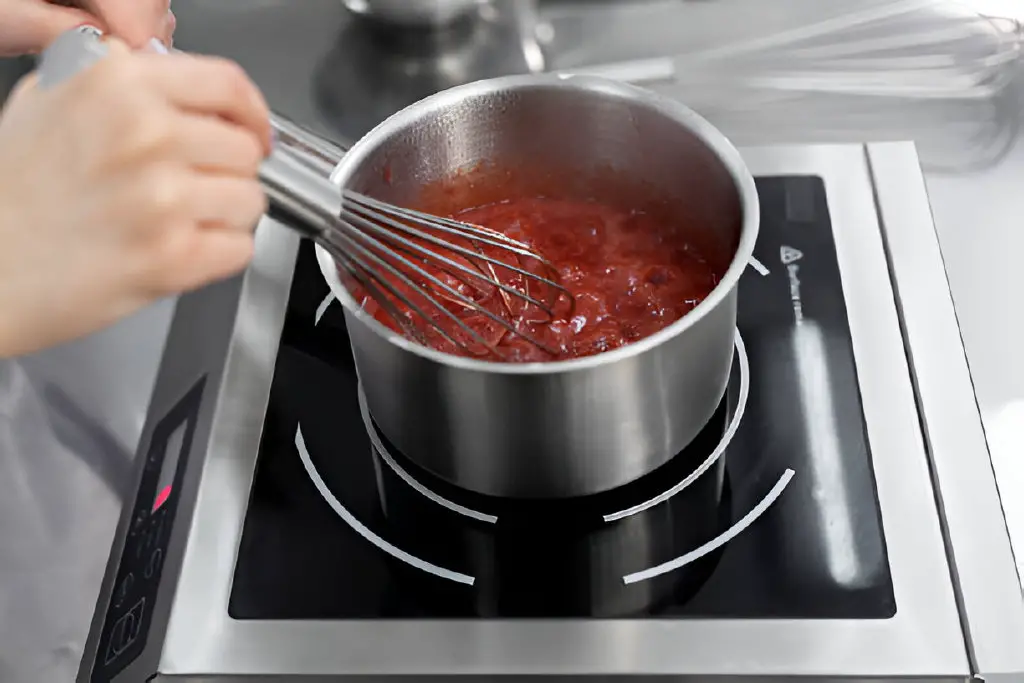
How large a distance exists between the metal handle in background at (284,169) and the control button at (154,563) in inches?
9.2

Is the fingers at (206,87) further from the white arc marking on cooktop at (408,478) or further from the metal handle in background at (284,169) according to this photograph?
the white arc marking on cooktop at (408,478)

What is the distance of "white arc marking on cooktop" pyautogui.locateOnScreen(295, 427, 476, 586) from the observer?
61cm

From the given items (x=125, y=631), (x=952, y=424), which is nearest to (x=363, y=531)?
(x=125, y=631)

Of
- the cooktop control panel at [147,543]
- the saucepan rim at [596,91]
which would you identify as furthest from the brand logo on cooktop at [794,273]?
the cooktop control panel at [147,543]

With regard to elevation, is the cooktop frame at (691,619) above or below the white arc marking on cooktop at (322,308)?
below

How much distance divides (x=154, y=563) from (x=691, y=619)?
31 cm

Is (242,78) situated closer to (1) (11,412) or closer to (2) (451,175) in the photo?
(2) (451,175)

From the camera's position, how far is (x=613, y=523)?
0.63 meters

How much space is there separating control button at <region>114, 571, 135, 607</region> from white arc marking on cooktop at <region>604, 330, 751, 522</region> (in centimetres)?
28

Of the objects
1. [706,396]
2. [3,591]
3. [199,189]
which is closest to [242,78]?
[199,189]

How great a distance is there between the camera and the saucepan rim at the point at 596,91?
0.54 metres

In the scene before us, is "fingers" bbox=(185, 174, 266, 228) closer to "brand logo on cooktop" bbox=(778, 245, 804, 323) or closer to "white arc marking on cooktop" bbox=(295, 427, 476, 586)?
"white arc marking on cooktop" bbox=(295, 427, 476, 586)

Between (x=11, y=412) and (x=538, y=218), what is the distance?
398 mm

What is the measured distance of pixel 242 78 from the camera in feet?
1.52
